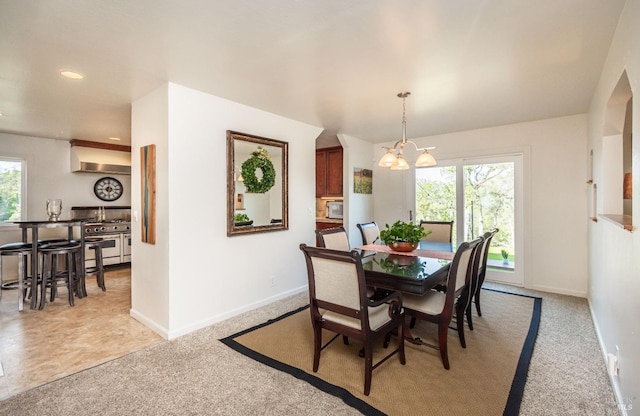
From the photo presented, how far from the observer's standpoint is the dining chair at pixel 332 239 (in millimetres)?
3164

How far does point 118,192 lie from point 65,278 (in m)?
2.71

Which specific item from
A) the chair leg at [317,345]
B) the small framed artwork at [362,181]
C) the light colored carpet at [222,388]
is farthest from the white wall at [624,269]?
the small framed artwork at [362,181]

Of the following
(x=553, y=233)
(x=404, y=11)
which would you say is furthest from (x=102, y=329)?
(x=553, y=233)

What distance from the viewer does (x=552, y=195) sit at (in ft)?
13.6

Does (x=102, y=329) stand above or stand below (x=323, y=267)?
below

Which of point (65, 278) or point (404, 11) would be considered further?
point (65, 278)

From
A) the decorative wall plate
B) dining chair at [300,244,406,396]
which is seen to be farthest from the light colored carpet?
the decorative wall plate

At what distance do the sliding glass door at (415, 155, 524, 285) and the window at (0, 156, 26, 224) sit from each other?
22.9 ft

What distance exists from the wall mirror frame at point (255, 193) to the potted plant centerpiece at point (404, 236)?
56.9 inches

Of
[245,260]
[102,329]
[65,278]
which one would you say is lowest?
[102,329]

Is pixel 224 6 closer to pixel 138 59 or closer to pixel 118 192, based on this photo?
pixel 138 59

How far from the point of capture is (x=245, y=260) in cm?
350

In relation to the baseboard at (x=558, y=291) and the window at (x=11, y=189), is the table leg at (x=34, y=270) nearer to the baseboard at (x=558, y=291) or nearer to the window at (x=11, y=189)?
the window at (x=11, y=189)

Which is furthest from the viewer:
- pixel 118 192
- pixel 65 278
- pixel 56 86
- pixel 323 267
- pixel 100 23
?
pixel 118 192
